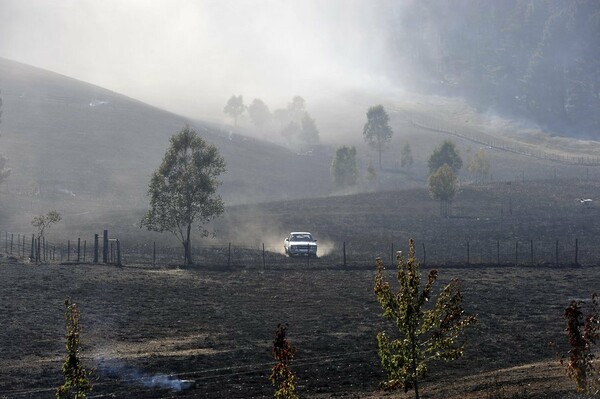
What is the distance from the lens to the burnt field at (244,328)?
1101 inches

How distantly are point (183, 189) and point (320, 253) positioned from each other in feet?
47.0

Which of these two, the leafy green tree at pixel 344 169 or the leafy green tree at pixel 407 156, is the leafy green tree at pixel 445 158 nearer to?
the leafy green tree at pixel 344 169

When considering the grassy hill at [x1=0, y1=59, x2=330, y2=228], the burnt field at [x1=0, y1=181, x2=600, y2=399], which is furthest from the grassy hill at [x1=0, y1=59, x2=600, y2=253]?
the burnt field at [x1=0, y1=181, x2=600, y2=399]

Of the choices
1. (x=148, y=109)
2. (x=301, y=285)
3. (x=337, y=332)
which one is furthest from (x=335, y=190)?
(x=337, y=332)

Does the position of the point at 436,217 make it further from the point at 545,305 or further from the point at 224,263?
the point at 545,305

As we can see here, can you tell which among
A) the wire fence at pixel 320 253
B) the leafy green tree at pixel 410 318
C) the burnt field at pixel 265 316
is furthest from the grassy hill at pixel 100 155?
the leafy green tree at pixel 410 318

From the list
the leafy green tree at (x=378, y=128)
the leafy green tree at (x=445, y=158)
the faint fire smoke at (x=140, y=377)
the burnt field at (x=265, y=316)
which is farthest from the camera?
the leafy green tree at (x=378, y=128)

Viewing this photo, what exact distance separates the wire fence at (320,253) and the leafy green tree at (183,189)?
2.88m

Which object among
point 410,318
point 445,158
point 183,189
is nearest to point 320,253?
point 183,189

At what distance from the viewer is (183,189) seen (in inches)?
2596

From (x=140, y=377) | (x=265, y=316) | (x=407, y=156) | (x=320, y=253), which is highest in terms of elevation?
(x=407, y=156)

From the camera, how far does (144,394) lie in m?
27.1

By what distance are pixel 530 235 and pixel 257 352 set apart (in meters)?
57.0

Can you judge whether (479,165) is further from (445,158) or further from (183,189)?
(183,189)
